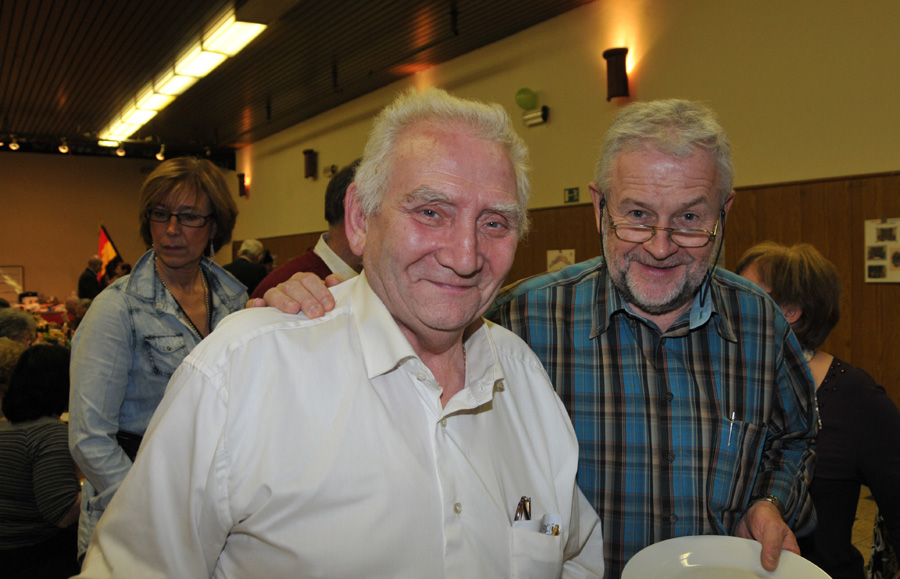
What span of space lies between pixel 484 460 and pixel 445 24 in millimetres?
7535

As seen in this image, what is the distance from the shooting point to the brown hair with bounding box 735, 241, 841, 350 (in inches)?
98.7

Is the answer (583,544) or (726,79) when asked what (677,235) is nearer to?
(583,544)

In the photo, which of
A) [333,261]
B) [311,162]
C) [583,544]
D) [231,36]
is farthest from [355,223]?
[311,162]

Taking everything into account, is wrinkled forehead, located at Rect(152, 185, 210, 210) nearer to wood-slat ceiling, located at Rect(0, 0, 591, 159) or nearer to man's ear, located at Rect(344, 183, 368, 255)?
man's ear, located at Rect(344, 183, 368, 255)

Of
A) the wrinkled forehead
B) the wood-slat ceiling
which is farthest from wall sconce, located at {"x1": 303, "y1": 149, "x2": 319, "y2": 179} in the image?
the wrinkled forehead

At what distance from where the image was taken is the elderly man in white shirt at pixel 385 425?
44.1 inches

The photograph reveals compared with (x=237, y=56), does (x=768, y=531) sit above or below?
below

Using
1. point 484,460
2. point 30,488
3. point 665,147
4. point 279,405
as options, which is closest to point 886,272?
point 665,147

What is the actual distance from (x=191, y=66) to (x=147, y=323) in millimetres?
7877

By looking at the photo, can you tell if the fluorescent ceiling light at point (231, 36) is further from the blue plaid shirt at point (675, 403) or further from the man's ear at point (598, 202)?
the blue plaid shirt at point (675, 403)

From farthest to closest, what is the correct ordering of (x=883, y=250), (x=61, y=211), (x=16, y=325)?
(x=61, y=211), (x=883, y=250), (x=16, y=325)

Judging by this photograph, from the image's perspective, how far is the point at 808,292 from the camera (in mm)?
2506

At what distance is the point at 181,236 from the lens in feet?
7.91

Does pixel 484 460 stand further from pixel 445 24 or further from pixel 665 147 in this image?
pixel 445 24
